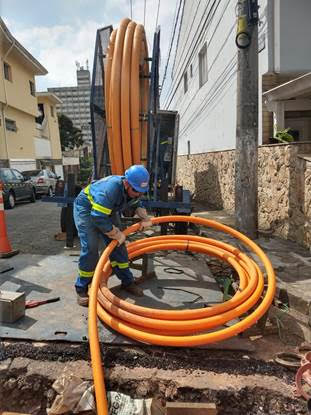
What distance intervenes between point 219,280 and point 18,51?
19.2 meters

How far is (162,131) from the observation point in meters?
11.4

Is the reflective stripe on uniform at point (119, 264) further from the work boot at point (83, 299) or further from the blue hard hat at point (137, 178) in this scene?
the blue hard hat at point (137, 178)

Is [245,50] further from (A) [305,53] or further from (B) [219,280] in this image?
(B) [219,280]

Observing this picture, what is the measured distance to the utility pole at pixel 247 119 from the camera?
5.87m

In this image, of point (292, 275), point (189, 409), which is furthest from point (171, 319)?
point (292, 275)

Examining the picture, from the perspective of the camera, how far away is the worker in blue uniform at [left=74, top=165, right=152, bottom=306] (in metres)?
3.50

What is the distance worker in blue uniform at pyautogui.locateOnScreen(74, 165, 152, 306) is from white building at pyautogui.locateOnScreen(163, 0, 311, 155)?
3.90 metres

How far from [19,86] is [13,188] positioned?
406 inches

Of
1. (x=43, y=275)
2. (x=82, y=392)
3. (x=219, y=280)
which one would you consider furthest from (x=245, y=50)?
(x=82, y=392)

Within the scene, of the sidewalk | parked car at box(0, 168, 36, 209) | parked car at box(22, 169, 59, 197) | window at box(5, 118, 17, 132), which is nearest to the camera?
the sidewalk

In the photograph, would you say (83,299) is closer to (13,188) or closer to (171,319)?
(171,319)

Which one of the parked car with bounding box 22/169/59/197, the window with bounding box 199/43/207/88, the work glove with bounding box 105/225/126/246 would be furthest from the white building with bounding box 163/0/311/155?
the parked car with bounding box 22/169/59/197

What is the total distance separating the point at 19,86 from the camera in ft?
67.4

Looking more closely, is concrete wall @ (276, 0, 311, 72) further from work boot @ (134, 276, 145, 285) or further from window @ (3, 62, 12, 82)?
window @ (3, 62, 12, 82)
